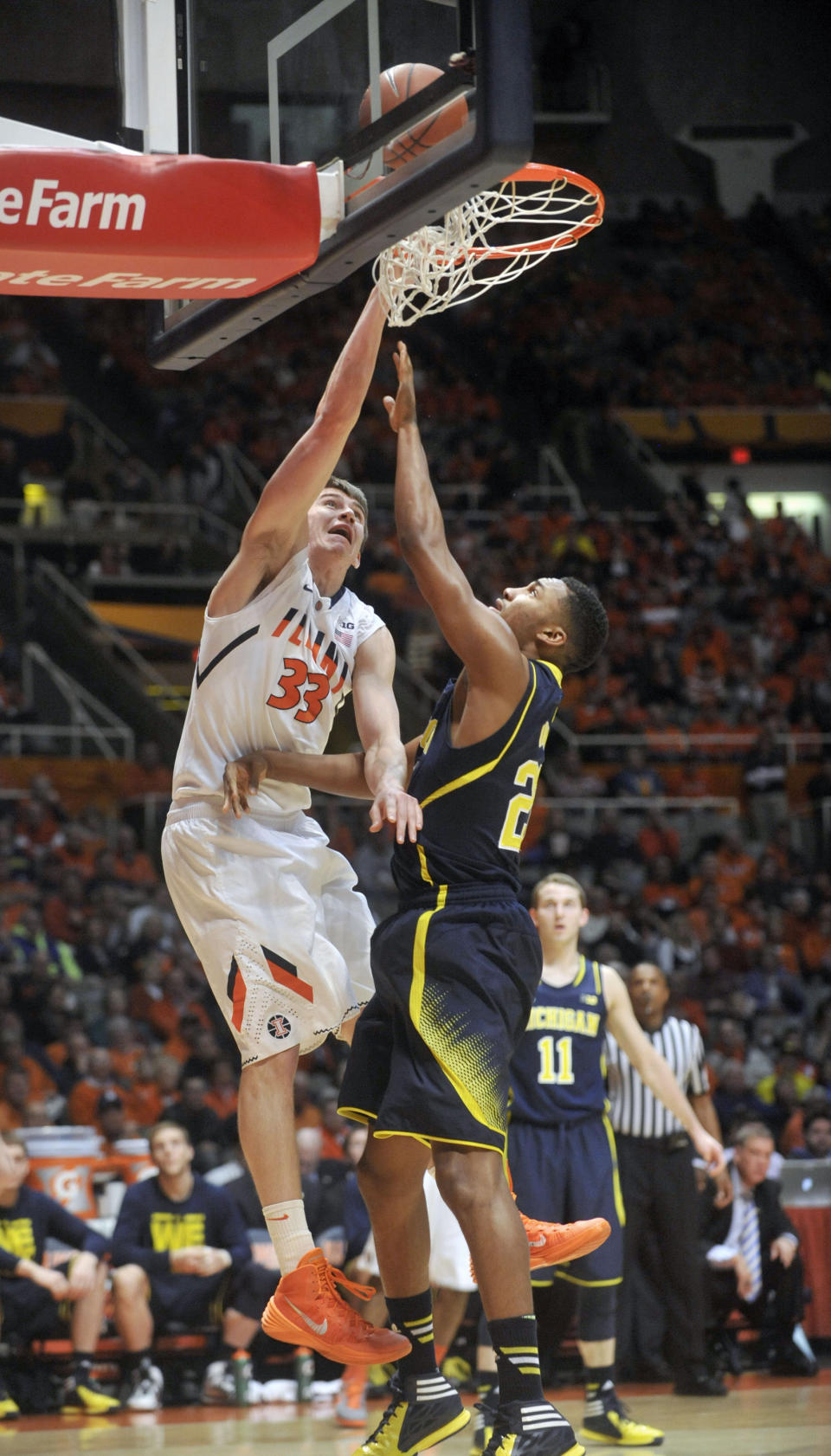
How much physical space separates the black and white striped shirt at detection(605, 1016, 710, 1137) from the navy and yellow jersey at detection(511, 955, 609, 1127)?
110cm

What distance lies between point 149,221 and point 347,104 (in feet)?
2.26

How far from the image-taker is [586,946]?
48.5 ft

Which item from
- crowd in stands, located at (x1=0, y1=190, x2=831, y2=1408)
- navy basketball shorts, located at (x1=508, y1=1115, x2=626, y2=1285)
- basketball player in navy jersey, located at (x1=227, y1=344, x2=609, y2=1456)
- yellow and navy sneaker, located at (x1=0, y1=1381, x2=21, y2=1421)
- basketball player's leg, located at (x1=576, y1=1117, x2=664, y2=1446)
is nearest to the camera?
basketball player in navy jersey, located at (x1=227, y1=344, x2=609, y2=1456)

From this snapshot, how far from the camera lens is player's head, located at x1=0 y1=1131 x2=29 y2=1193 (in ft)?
29.9

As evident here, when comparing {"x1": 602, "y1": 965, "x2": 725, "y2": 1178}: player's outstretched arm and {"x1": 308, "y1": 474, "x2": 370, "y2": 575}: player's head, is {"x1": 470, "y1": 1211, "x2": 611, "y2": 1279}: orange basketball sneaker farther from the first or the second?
{"x1": 602, "y1": 965, "x2": 725, "y2": 1178}: player's outstretched arm

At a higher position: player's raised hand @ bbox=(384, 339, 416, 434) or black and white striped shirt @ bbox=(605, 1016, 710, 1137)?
player's raised hand @ bbox=(384, 339, 416, 434)

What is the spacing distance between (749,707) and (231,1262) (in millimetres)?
11111

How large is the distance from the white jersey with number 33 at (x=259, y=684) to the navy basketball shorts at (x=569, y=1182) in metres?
3.32

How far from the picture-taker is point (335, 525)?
5473 millimetres

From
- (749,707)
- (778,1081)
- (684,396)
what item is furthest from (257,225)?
(684,396)

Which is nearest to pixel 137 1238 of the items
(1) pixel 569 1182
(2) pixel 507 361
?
(1) pixel 569 1182

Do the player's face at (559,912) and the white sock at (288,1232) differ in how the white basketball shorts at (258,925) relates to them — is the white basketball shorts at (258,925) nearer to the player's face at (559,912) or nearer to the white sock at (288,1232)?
the white sock at (288,1232)

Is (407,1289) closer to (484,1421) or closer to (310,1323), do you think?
(310,1323)

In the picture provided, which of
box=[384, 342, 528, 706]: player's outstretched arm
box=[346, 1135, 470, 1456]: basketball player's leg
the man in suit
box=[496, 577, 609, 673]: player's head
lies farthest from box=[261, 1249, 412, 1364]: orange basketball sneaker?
the man in suit
